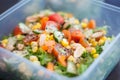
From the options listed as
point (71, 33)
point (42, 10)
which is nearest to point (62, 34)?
point (71, 33)

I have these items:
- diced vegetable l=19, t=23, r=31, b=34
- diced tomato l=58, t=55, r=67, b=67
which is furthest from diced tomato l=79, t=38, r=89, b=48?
diced vegetable l=19, t=23, r=31, b=34

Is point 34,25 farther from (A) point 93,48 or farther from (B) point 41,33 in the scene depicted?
(A) point 93,48

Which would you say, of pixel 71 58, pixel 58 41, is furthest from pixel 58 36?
pixel 71 58

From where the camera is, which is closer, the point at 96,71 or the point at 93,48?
the point at 96,71

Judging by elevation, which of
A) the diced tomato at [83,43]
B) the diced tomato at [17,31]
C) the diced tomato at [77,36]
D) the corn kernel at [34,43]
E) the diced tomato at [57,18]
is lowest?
the diced tomato at [83,43]

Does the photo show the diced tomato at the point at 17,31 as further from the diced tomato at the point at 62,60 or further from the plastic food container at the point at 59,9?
the diced tomato at the point at 62,60

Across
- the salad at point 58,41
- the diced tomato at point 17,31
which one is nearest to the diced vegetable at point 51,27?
the salad at point 58,41

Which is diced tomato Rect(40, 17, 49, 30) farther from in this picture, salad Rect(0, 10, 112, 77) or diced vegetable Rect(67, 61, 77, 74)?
diced vegetable Rect(67, 61, 77, 74)
